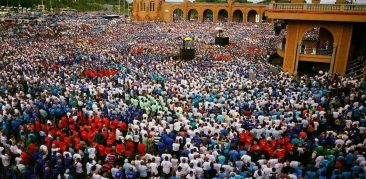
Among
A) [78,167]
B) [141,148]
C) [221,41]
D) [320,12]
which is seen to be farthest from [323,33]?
[78,167]

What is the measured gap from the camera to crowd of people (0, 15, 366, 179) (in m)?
9.70

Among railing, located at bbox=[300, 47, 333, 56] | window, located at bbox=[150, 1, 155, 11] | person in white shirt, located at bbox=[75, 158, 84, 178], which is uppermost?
window, located at bbox=[150, 1, 155, 11]

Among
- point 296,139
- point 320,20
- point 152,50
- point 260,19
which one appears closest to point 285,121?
point 296,139

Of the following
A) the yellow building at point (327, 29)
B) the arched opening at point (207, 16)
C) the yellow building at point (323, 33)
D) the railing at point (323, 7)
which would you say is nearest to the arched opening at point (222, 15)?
the arched opening at point (207, 16)

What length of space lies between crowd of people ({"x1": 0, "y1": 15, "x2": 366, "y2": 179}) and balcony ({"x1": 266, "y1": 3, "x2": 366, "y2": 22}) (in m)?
3.84

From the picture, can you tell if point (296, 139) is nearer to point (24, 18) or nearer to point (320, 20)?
point (320, 20)

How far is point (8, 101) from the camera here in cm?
1453

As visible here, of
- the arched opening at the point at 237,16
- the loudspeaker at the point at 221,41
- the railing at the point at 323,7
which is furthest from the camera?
the arched opening at the point at 237,16

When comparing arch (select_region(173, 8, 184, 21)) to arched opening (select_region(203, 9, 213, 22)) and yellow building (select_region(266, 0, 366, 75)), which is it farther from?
yellow building (select_region(266, 0, 366, 75))

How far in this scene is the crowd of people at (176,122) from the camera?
9703 mm

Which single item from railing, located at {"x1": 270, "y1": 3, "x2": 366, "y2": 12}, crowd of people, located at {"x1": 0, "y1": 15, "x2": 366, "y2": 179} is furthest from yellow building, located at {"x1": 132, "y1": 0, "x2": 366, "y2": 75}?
crowd of people, located at {"x1": 0, "y1": 15, "x2": 366, "y2": 179}

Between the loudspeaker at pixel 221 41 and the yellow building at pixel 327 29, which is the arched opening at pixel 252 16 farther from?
the yellow building at pixel 327 29

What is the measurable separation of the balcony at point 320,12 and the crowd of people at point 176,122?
3.84 meters

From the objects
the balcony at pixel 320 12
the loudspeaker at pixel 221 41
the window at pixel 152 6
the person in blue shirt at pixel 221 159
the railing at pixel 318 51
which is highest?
the window at pixel 152 6
